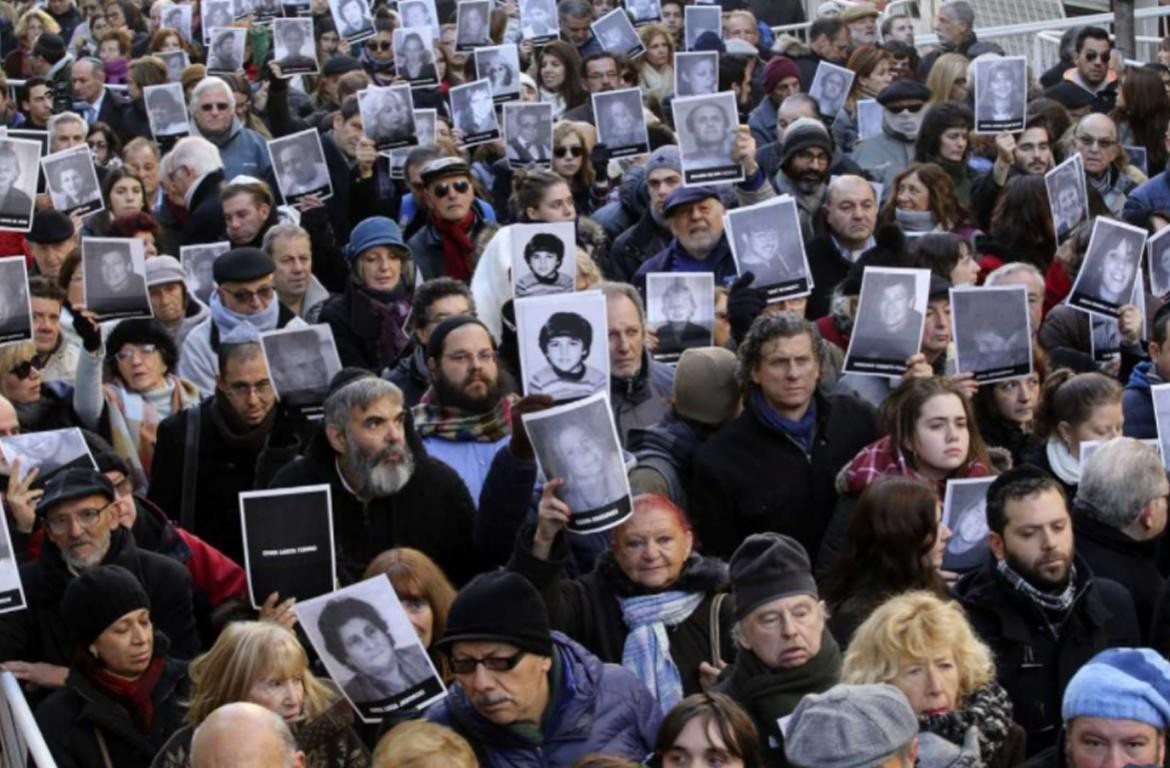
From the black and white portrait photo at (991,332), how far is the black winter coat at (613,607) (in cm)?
233

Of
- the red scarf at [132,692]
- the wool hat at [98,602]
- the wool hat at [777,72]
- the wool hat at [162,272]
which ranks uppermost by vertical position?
the wool hat at [777,72]

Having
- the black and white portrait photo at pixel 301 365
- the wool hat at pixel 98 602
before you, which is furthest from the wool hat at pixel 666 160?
the wool hat at pixel 98 602

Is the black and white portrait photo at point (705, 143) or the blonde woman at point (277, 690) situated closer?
the blonde woman at point (277, 690)

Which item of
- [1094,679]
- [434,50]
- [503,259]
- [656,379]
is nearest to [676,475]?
[656,379]

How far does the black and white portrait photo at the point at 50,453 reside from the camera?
8.78m

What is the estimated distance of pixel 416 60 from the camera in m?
16.1

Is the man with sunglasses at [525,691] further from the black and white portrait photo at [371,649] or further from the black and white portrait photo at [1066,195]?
the black and white portrait photo at [1066,195]

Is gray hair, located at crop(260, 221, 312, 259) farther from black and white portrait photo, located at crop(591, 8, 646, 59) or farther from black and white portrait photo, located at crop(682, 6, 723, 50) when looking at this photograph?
black and white portrait photo, located at crop(682, 6, 723, 50)

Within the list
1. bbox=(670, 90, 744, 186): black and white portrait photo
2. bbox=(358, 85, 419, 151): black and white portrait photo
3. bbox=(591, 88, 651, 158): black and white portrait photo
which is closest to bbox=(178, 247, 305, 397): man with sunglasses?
bbox=(670, 90, 744, 186): black and white portrait photo

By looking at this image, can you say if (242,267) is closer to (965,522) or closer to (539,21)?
(965,522)

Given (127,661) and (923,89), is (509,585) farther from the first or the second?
(923,89)

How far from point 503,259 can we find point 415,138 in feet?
11.3

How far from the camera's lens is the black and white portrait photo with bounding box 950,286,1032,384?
994cm

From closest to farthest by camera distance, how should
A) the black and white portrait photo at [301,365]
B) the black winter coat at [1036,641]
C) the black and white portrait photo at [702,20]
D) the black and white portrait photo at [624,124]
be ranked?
the black winter coat at [1036,641], the black and white portrait photo at [301,365], the black and white portrait photo at [624,124], the black and white portrait photo at [702,20]
